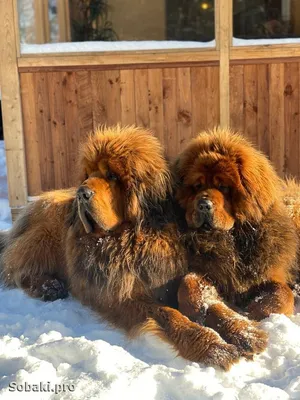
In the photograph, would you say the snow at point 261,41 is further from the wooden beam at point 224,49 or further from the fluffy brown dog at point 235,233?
the fluffy brown dog at point 235,233

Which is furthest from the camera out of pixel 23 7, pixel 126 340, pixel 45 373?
pixel 23 7

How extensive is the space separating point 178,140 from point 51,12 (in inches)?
90.1

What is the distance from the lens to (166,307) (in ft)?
8.36

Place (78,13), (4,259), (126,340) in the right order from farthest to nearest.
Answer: (78,13), (4,259), (126,340)

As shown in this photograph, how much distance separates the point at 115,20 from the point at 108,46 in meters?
0.81

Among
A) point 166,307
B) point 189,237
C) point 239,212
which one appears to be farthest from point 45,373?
point 239,212

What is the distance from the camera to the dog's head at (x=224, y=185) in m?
2.63

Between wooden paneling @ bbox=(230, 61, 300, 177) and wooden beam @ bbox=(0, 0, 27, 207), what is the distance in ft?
6.92

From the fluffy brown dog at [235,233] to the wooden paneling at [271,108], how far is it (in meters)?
2.55

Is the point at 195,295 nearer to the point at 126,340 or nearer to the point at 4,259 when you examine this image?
the point at 126,340

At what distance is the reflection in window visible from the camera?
5.40 m

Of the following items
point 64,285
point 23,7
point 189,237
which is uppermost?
point 23,7

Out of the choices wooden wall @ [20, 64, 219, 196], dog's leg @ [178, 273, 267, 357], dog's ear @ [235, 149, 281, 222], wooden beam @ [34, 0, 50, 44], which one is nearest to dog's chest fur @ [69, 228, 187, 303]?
dog's leg @ [178, 273, 267, 357]

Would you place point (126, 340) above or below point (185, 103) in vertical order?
below
